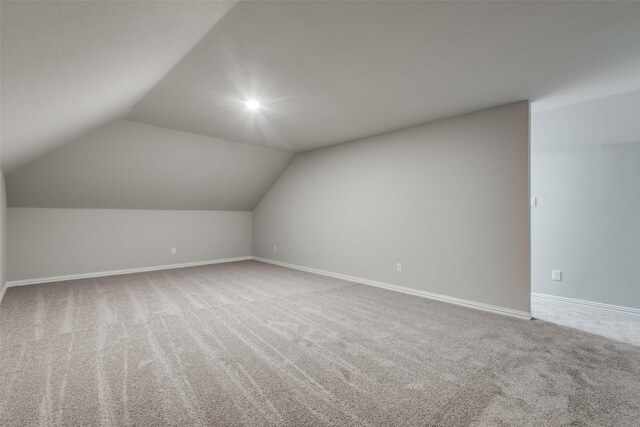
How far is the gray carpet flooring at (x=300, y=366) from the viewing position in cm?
157

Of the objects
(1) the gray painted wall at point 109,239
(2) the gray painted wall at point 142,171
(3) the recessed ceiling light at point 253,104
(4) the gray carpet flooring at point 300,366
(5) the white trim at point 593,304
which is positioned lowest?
(5) the white trim at point 593,304

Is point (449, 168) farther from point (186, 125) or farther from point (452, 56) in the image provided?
point (186, 125)

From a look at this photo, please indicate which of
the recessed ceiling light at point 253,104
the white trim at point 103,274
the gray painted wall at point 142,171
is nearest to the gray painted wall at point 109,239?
the white trim at point 103,274

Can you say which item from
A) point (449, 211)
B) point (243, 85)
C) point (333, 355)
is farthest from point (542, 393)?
point (243, 85)

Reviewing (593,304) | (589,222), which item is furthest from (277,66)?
(593,304)

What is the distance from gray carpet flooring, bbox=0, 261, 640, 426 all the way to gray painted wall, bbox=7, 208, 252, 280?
4.00 feet

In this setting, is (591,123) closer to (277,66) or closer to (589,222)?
(589,222)

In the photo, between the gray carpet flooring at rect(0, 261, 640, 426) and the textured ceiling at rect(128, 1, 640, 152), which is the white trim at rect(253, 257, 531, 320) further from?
the textured ceiling at rect(128, 1, 640, 152)

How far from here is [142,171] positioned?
4742 millimetres

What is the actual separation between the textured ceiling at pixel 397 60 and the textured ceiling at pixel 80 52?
26 centimetres

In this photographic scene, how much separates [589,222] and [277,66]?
4.24 metres

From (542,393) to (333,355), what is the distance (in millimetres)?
1320

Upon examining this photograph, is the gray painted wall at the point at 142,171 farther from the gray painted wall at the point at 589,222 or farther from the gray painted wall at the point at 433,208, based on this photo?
the gray painted wall at the point at 589,222

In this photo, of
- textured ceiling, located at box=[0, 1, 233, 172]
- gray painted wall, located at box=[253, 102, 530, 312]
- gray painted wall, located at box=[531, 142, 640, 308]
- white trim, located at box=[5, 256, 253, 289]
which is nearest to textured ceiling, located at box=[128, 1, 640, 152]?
textured ceiling, located at box=[0, 1, 233, 172]
